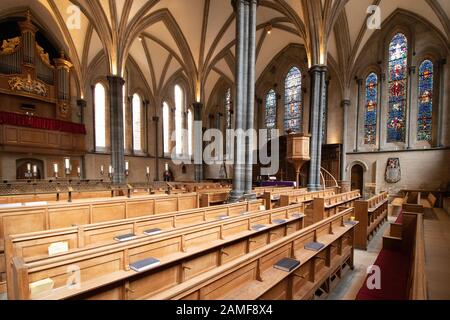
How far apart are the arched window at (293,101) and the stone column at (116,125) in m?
13.0

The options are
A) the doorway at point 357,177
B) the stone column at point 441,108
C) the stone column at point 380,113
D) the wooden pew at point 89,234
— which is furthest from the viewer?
the doorway at point 357,177

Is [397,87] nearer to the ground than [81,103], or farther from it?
farther from it

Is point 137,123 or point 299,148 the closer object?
point 299,148

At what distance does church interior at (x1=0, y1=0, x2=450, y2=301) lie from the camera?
2.72m

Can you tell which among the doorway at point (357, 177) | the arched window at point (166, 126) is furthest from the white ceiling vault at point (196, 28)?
the doorway at point (357, 177)

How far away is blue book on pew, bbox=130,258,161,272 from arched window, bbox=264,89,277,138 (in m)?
18.4

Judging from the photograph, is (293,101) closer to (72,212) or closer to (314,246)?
(314,246)

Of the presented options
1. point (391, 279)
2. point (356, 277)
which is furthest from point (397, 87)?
point (391, 279)

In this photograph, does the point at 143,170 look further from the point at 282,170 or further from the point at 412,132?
the point at 412,132

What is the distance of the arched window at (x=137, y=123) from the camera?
19594 millimetres

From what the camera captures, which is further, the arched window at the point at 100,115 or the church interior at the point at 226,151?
the arched window at the point at 100,115

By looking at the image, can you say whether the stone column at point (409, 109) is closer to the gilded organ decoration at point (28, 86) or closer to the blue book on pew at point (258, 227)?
the blue book on pew at point (258, 227)

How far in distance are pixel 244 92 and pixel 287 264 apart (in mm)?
6130

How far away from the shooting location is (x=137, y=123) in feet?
65.0
